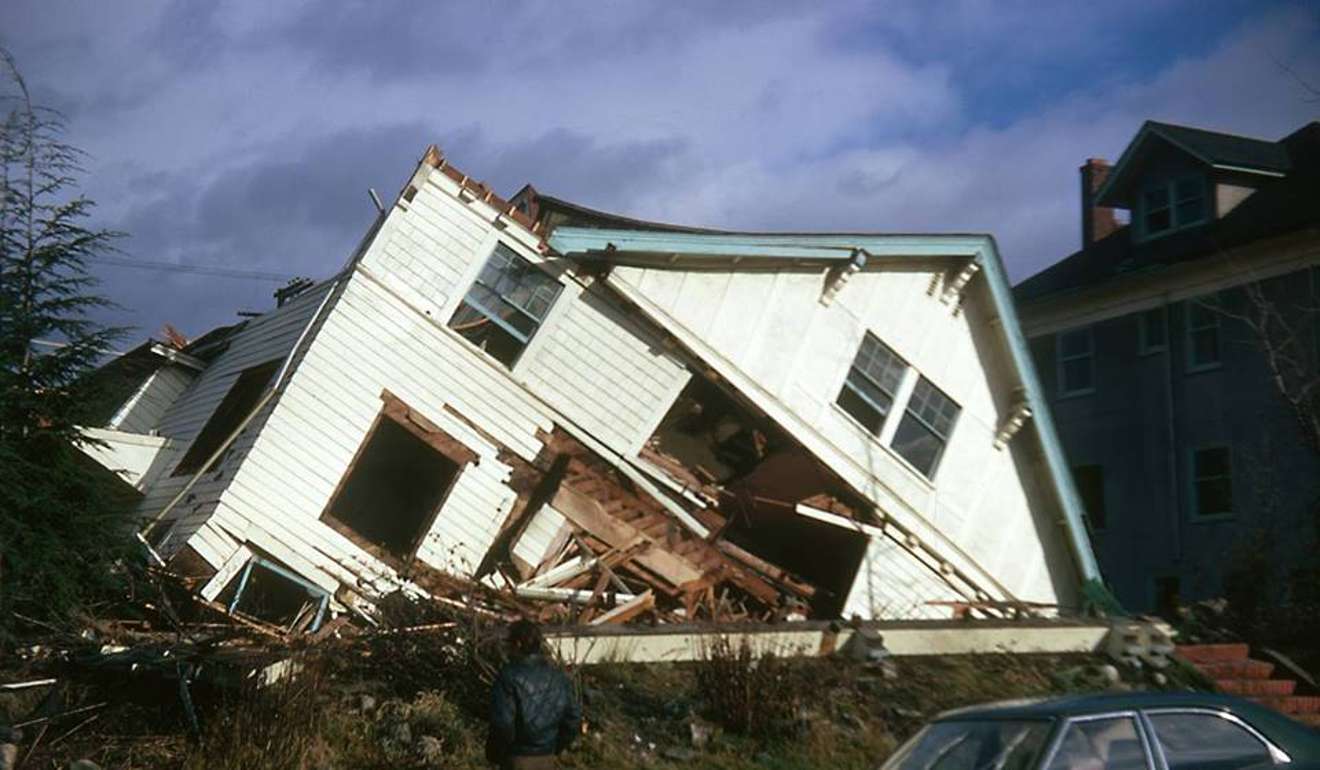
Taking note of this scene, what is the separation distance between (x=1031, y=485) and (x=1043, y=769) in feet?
48.3

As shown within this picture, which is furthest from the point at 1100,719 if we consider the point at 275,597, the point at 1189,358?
the point at 1189,358

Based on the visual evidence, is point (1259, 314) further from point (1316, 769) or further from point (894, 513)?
point (1316, 769)

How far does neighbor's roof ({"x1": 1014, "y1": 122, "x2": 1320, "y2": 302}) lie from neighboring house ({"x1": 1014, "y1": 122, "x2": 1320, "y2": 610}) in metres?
0.05

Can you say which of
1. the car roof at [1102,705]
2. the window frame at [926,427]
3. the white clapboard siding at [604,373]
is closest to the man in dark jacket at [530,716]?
the car roof at [1102,705]

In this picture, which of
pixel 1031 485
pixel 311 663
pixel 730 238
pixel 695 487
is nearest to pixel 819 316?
pixel 730 238

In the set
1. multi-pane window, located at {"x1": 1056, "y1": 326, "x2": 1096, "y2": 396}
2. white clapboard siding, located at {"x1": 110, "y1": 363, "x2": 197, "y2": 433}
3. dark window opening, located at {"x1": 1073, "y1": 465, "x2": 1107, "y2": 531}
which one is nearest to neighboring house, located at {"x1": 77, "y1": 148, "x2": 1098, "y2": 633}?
white clapboard siding, located at {"x1": 110, "y1": 363, "x2": 197, "y2": 433}

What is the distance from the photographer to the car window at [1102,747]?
681 centimetres

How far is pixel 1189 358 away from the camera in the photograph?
28.2m

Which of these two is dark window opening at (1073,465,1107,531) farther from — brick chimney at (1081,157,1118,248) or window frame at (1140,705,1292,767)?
window frame at (1140,705,1292,767)

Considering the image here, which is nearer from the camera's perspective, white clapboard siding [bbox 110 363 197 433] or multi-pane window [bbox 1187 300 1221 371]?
white clapboard siding [bbox 110 363 197 433]

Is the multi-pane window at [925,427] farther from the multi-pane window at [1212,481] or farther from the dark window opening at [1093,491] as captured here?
the dark window opening at [1093,491]

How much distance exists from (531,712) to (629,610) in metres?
8.20

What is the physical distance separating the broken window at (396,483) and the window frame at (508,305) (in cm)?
138

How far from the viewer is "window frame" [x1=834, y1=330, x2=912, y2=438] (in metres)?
19.2
